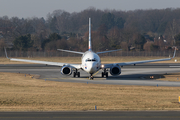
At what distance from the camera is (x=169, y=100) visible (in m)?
22.3

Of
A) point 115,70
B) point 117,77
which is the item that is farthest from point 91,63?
point 117,77

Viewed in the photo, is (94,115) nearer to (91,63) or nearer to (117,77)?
(91,63)

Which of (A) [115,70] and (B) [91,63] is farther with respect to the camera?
(A) [115,70]

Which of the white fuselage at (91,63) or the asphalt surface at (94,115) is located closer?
the asphalt surface at (94,115)

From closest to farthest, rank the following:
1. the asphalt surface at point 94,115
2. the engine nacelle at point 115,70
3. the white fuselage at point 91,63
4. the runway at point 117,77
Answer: the asphalt surface at point 94,115
the runway at point 117,77
the white fuselage at point 91,63
the engine nacelle at point 115,70

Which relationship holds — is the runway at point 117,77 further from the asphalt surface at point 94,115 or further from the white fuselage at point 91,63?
the asphalt surface at point 94,115

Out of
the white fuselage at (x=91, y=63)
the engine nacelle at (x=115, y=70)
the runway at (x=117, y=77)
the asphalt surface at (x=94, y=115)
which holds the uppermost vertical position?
the white fuselage at (x=91, y=63)

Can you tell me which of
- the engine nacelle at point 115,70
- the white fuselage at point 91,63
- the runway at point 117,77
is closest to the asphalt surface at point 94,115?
the runway at point 117,77

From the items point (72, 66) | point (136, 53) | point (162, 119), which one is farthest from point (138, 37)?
point (162, 119)

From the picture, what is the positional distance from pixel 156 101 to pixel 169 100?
4.23 feet

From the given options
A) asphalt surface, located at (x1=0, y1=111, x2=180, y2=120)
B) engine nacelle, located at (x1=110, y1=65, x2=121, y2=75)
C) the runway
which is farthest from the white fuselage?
asphalt surface, located at (x1=0, y1=111, x2=180, y2=120)

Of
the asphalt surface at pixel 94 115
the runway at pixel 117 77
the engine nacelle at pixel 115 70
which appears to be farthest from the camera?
the engine nacelle at pixel 115 70

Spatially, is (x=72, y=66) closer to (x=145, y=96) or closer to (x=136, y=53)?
(x=145, y=96)

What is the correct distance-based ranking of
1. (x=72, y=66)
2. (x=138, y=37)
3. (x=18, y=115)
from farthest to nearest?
(x=138, y=37), (x=72, y=66), (x=18, y=115)
